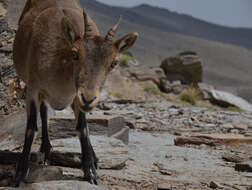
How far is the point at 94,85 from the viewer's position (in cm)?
467

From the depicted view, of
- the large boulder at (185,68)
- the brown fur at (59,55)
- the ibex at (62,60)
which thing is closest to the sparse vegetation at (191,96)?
the large boulder at (185,68)

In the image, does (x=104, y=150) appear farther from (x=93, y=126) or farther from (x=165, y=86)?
(x=165, y=86)

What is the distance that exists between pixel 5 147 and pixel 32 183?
5.55 feet

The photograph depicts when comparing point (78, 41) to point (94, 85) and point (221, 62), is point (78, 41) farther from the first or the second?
point (221, 62)

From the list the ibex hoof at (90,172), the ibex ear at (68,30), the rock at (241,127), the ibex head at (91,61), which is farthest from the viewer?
the rock at (241,127)

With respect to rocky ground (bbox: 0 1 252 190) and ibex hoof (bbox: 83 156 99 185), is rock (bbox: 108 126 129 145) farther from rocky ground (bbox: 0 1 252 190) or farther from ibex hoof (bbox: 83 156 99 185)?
ibex hoof (bbox: 83 156 99 185)

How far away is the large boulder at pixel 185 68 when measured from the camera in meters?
23.7

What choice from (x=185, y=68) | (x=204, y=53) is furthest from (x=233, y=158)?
(x=204, y=53)

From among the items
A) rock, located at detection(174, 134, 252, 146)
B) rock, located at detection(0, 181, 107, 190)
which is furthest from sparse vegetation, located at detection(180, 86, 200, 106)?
rock, located at detection(0, 181, 107, 190)

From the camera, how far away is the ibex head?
4625 mm

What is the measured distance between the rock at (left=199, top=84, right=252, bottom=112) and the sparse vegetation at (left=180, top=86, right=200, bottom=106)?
0.35 metres

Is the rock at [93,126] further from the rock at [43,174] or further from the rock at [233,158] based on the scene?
the rock at [43,174]

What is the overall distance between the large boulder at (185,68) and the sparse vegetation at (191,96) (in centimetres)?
310

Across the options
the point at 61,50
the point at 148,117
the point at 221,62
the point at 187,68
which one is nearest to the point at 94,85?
the point at 61,50
